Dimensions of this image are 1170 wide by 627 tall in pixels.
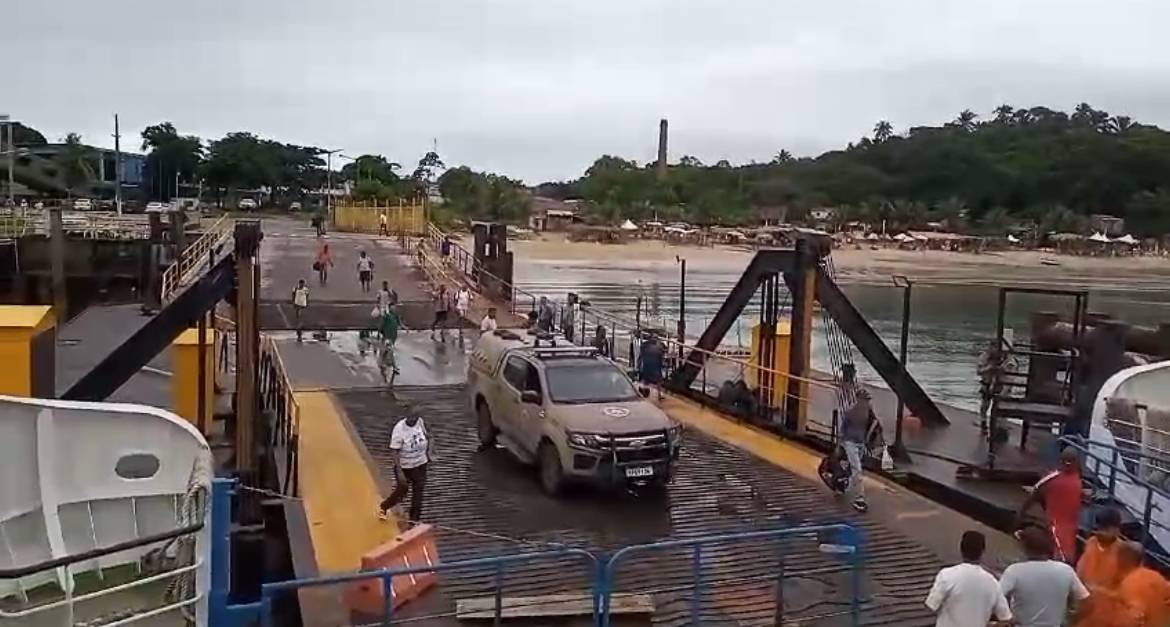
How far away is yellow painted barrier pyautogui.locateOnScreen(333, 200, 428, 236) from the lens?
189 feet

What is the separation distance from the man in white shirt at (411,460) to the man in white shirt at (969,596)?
671cm

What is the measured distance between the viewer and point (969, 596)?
22.9 ft

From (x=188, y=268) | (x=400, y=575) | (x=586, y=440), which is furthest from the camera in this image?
(x=188, y=268)

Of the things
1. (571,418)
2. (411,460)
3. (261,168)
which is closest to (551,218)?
(261,168)

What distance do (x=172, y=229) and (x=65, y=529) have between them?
38422mm

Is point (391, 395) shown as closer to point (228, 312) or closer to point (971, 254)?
point (228, 312)

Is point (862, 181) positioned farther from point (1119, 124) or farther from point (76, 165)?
point (76, 165)

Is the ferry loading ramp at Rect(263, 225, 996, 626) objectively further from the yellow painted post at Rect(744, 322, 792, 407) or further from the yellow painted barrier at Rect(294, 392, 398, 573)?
the yellow painted post at Rect(744, 322, 792, 407)

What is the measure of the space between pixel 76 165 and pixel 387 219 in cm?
7952

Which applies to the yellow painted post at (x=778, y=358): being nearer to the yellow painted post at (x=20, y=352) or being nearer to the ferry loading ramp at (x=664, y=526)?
the ferry loading ramp at (x=664, y=526)

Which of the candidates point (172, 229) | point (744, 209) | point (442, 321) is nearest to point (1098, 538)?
point (442, 321)

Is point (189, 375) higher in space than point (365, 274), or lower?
lower

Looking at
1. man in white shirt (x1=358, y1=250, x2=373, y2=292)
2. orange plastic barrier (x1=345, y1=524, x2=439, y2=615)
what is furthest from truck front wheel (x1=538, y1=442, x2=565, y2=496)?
man in white shirt (x1=358, y1=250, x2=373, y2=292)

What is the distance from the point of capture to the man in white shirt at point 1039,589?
716cm
